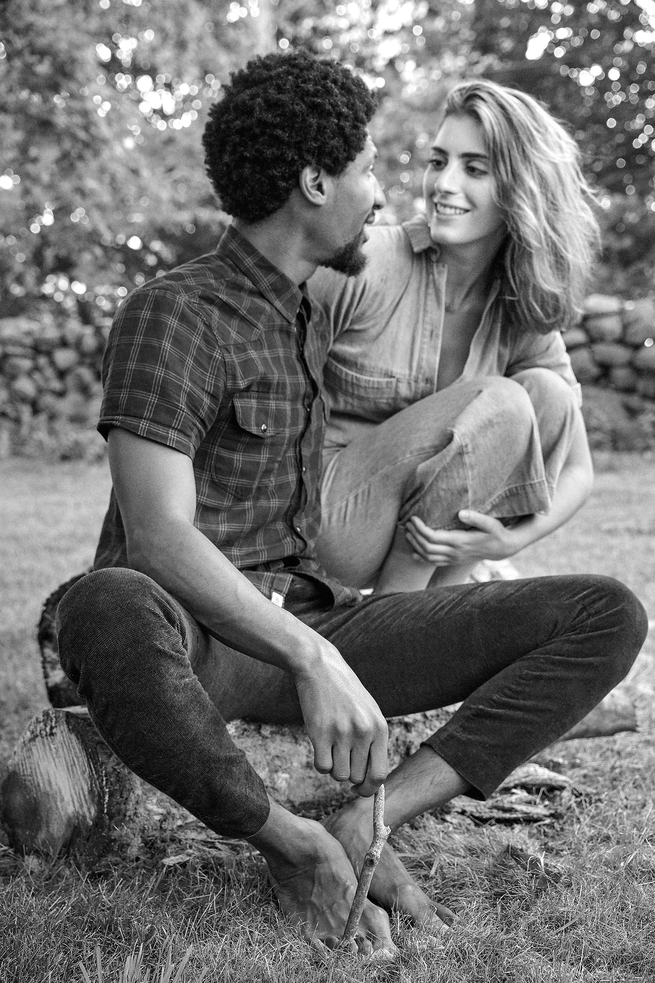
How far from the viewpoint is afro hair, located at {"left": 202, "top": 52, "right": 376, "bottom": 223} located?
214cm

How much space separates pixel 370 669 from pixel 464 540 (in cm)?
45

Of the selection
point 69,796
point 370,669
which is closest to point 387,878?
point 370,669

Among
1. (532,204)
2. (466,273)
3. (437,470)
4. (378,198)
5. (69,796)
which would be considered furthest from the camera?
(466,273)

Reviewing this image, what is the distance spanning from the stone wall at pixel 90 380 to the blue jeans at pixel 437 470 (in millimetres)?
7139

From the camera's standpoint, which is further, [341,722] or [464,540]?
[464,540]

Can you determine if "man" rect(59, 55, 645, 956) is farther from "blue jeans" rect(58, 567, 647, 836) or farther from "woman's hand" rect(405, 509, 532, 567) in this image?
"woman's hand" rect(405, 509, 532, 567)

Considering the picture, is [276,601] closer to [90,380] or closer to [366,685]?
[366,685]

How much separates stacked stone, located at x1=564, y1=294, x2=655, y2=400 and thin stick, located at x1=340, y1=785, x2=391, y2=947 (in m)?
8.39

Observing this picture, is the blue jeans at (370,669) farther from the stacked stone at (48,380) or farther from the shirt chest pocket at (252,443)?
the stacked stone at (48,380)

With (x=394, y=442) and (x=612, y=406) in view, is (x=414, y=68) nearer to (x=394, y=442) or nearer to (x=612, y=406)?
(x=612, y=406)

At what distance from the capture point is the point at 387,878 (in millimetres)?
1892

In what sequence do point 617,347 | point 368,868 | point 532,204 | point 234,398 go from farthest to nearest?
point 617,347 → point 532,204 → point 234,398 → point 368,868

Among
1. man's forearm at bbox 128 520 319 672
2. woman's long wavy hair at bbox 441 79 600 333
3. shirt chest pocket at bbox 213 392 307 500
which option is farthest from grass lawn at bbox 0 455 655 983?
woman's long wavy hair at bbox 441 79 600 333

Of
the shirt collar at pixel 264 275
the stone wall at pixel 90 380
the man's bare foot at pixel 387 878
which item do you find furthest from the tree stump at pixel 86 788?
the stone wall at pixel 90 380
